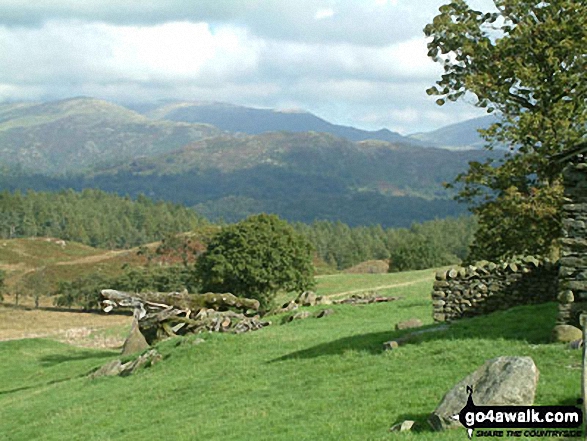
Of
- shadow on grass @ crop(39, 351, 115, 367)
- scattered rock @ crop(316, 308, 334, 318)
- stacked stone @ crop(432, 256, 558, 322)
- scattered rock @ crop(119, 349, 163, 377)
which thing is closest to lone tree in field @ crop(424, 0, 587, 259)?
stacked stone @ crop(432, 256, 558, 322)

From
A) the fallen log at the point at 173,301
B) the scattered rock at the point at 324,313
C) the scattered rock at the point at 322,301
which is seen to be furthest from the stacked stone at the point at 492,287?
the fallen log at the point at 173,301

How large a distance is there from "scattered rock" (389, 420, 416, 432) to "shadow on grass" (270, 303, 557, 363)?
7459 millimetres

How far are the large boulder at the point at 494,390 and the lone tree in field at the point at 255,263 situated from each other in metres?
46.1

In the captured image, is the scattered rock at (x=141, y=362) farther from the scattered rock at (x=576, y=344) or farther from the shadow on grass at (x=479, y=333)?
the scattered rock at (x=576, y=344)

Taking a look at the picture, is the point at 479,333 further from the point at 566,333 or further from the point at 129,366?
the point at 129,366

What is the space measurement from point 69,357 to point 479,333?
34.6 meters

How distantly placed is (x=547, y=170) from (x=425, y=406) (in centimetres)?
2044

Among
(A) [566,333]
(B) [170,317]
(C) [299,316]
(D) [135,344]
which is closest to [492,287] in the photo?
(A) [566,333]

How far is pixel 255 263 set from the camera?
59906 mm

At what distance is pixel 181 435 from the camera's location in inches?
674

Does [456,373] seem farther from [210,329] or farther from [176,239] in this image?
[176,239]

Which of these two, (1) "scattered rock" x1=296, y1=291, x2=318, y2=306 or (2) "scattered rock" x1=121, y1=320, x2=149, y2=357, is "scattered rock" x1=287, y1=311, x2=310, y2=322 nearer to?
(1) "scattered rock" x1=296, y1=291, x2=318, y2=306

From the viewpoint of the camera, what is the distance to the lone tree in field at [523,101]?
31219 millimetres

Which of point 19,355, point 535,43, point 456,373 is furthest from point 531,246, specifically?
point 19,355
